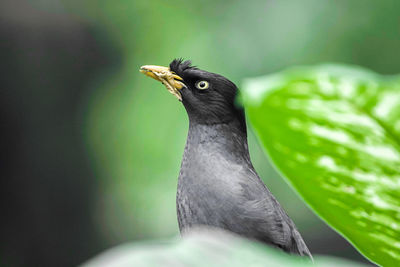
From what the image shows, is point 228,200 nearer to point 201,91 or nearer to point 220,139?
point 220,139

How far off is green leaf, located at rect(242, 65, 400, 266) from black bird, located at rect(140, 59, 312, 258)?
1127 millimetres

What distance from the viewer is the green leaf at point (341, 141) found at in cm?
64

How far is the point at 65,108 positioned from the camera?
8.95m

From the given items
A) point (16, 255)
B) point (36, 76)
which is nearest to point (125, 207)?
point (16, 255)

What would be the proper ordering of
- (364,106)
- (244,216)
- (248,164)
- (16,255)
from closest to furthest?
1. (364,106)
2. (244,216)
3. (248,164)
4. (16,255)

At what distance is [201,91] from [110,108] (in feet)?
23.2

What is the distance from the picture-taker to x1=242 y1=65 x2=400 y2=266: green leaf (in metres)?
0.64

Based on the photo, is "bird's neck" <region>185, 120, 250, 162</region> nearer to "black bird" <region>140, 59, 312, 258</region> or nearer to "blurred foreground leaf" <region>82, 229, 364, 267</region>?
"black bird" <region>140, 59, 312, 258</region>

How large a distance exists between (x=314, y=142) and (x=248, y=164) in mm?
1556

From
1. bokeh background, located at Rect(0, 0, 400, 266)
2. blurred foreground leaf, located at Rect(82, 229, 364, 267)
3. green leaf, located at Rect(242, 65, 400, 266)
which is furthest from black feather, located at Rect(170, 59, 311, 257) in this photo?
bokeh background, located at Rect(0, 0, 400, 266)

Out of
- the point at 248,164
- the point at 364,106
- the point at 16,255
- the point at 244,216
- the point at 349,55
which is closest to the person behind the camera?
the point at 364,106

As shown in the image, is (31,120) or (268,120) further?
(31,120)

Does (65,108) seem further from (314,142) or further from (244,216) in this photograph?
(314,142)

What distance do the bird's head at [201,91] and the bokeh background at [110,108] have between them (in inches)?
206
